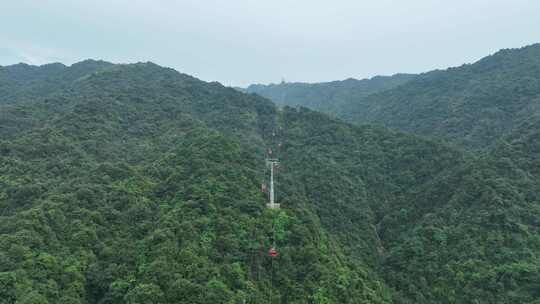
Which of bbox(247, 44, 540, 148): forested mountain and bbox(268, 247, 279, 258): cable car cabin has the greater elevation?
bbox(247, 44, 540, 148): forested mountain

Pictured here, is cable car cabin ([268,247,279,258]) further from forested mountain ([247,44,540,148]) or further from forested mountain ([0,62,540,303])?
forested mountain ([247,44,540,148])

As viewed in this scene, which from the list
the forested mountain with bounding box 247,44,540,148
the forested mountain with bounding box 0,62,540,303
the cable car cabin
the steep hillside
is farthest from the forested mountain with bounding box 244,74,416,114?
the cable car cabin

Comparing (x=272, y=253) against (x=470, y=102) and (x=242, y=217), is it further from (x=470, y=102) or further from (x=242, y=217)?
(x=470, y=102)

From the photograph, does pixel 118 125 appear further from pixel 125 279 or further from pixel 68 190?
pixel 125 279

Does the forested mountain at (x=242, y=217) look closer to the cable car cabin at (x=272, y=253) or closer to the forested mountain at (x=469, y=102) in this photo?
the cable car cabin at (x=272, y=253)

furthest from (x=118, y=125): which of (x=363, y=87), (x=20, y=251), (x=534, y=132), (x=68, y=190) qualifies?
(x=363, y=87)

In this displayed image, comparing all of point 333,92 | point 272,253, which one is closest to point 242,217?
point 272,253

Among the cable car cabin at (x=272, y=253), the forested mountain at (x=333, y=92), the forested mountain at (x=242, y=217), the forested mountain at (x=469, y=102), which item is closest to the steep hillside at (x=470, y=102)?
the forested mountain at (x=469, y=102)
